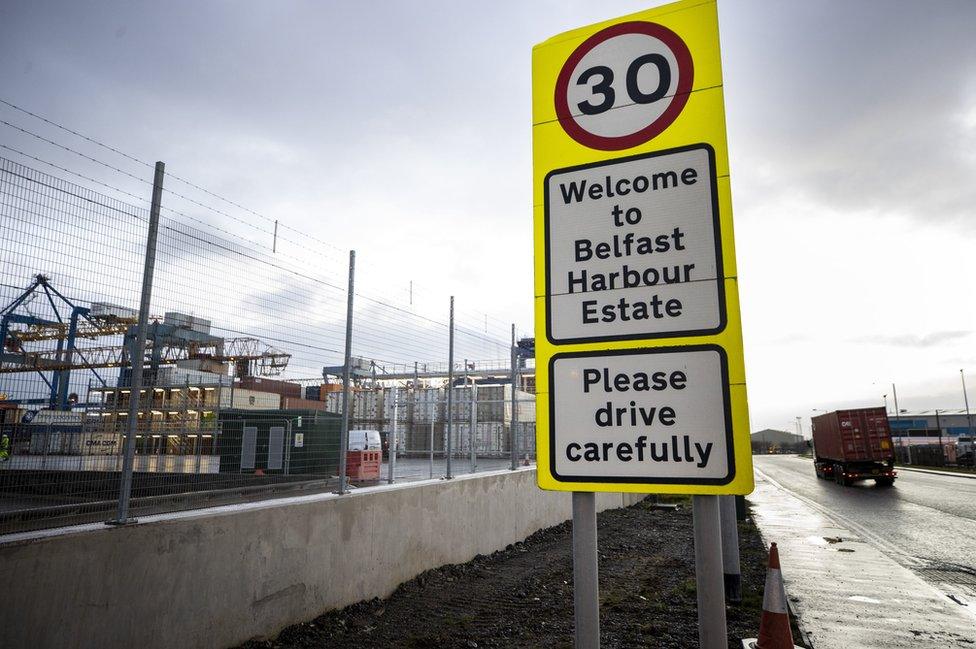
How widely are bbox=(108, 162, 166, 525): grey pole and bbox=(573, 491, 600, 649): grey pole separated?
343 centimetres

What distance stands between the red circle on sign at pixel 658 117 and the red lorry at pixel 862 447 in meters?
25.1

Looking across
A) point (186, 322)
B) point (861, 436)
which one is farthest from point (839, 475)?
point (186, 322)

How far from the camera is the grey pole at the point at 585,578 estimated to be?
1.79 m

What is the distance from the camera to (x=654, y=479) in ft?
5.93

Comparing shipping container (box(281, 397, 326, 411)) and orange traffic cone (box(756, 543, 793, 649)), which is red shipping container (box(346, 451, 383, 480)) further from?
orange traffic cone (box(756, 543, 793, 649))

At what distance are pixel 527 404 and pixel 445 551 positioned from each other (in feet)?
17.4

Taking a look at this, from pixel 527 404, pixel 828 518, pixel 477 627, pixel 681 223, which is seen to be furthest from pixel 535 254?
pixel 828 518

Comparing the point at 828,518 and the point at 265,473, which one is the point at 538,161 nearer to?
the point at 265,473

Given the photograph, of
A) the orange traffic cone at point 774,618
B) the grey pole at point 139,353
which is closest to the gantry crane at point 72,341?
the grey pole at point 139,353

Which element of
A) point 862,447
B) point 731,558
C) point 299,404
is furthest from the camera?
point 862,447

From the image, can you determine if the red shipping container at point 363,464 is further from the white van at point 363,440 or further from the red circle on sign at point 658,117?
the red circle on sign at point 658,117

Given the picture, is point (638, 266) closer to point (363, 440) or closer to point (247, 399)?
point (247, 399)

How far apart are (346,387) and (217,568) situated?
2.16m

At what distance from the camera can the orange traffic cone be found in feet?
9.72
